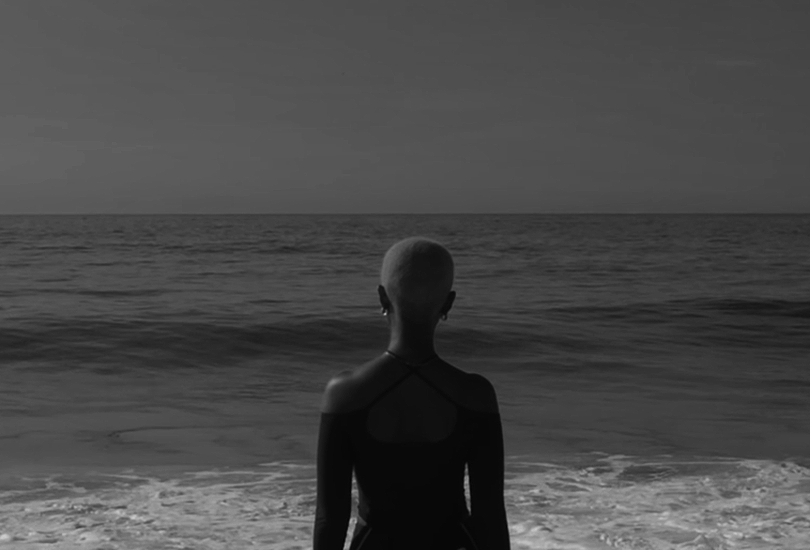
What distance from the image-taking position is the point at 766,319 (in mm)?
19156

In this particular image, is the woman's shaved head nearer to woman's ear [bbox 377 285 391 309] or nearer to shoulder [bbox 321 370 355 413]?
woman's ear [bbox 377 285 391 309]

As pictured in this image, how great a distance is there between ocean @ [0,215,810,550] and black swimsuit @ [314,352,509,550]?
A: 10.2 feet

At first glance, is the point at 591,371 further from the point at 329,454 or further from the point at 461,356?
the point at 329,454

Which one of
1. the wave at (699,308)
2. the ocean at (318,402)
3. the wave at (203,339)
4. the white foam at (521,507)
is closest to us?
the white foam at (521,507)

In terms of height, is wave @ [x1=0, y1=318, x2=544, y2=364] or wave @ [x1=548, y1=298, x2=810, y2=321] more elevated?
wave @ [x1=548, y1=298, x2=810, y2=321]

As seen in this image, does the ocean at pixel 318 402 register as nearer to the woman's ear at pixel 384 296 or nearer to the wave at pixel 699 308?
the wave at pixel 699 308

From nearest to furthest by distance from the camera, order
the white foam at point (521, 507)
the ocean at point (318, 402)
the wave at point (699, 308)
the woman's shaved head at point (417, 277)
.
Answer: the woman's shaved head at point (417, 277) → the white foam at point (521, 507) → the ocean at point (318, 402) → the wave at point (699, 308)

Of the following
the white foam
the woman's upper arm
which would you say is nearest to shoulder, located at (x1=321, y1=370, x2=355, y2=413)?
the woman's upper arm

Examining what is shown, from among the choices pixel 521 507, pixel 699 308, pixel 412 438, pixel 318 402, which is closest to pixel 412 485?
pixel 412 438

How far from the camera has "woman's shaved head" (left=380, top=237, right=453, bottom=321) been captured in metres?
2.18

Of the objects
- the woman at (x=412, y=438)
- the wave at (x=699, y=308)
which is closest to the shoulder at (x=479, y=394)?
the woman at (x=412, y=438)

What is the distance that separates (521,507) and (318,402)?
Answer: 453 cm

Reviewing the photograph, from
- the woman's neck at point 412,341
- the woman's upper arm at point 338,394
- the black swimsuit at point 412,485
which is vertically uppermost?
the woman's neck at point 412,341

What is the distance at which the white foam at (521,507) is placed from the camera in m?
5.36
